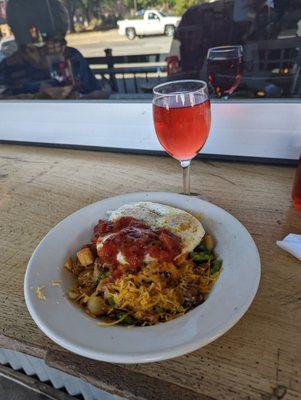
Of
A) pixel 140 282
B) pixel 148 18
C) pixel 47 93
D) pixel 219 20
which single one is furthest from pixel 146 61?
pixel 140 282

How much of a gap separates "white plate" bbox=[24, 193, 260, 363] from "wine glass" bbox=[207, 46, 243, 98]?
34 centimetres

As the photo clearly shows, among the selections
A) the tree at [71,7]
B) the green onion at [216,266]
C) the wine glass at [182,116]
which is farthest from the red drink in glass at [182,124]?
the tree at [71,7]

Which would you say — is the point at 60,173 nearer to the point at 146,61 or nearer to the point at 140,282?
the point at 146,61

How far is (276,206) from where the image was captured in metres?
0.68

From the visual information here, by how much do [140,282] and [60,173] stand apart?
1.77 feet

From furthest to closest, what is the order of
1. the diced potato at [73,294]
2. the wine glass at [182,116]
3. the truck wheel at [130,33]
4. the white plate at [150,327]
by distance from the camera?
1. the truck wheel at [130,33]
2. the wine glass at [182,116]
3. the diced potato at [73,294]
4. the white plate at [150,327]

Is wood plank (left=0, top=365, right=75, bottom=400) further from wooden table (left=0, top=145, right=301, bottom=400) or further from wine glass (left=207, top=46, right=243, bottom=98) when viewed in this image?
wine glass (left=207, top=46, right=243, bottom=98)

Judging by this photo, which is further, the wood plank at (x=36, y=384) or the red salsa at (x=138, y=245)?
the wood plank at (x=36, y=384)

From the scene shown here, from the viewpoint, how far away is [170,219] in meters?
0.56

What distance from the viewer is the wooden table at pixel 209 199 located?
0.40m

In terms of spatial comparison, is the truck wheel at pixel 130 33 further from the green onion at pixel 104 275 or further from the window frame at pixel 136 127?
the green onion at pixel 104 275

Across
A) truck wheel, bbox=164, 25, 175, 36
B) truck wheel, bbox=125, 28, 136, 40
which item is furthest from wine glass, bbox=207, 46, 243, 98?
truck wheel, bbox=125, 28, 136, 40

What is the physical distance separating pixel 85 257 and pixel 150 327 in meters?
0.17

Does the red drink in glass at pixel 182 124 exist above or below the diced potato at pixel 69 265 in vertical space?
above
